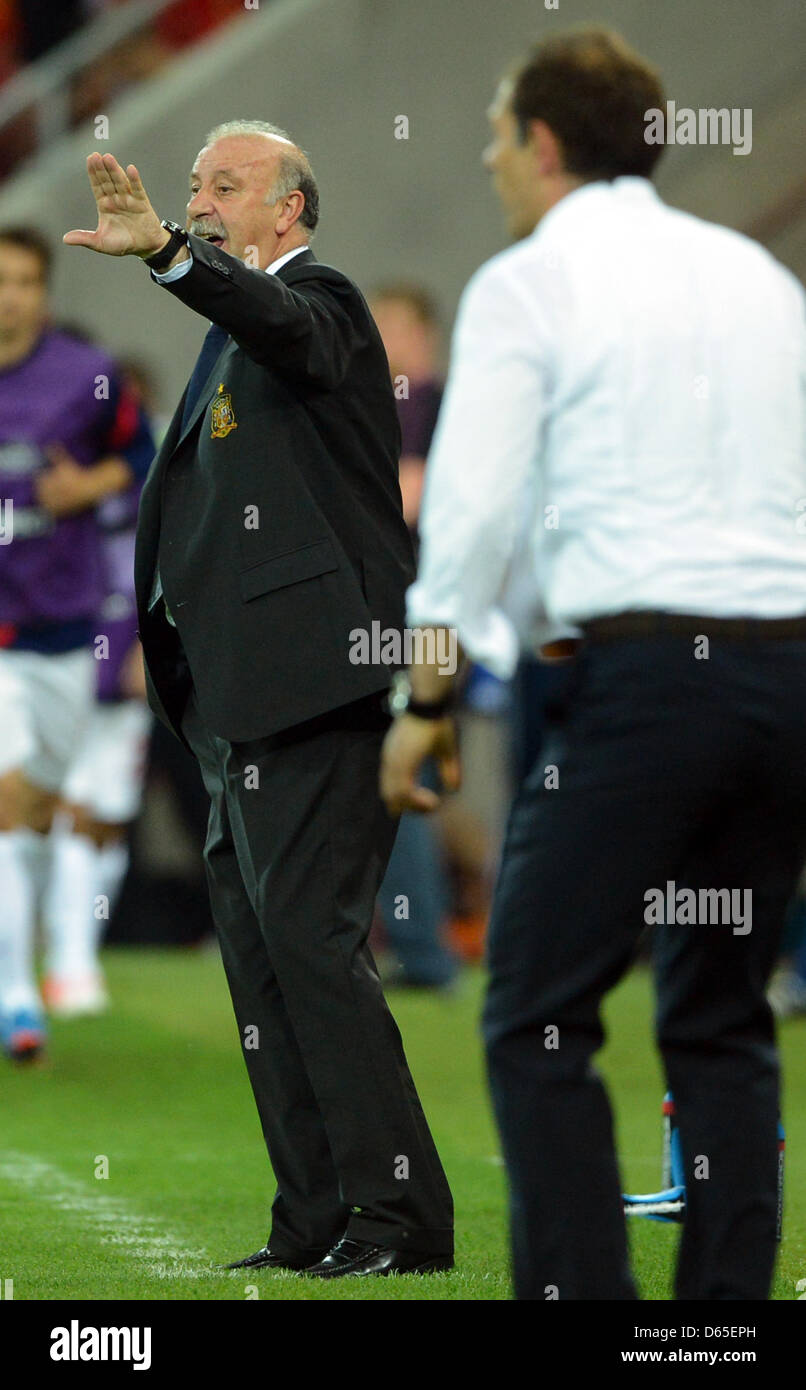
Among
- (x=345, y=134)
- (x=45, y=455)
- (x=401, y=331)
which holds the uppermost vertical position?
(x=345, y=134)

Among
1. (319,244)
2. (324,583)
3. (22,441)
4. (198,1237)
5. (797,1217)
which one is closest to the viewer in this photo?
(324,583)

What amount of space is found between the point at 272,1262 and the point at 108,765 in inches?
→ 194

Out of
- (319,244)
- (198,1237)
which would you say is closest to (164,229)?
(198,1237)

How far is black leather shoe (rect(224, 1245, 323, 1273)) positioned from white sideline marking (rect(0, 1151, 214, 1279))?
A: 0.07 metres

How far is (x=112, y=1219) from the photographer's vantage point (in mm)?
4453

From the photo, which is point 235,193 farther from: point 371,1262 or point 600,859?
point 371,1262

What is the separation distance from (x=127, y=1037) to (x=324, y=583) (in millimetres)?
4238

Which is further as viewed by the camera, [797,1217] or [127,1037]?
[127,1037]

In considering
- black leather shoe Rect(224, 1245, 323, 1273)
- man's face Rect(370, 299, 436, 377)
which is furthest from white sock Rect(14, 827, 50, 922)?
black leather shoe Rect(224, 1245, 323, 1273)

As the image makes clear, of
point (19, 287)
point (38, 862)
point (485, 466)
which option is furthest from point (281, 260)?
point (38, 862)

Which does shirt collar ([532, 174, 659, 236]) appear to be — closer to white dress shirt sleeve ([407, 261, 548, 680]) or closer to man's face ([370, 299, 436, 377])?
white dress shirt sleeve ([407, 261, 548, 680])

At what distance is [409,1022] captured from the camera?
786cm

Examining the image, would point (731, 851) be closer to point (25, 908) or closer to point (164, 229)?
point (164, 229)

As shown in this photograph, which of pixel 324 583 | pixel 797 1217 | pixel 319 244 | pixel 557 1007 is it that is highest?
pixel 319 244
